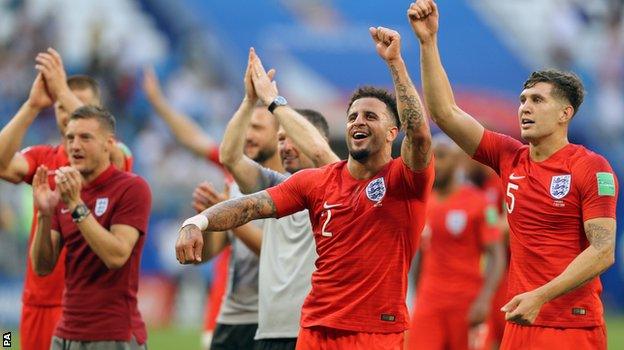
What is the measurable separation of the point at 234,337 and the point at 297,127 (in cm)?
187

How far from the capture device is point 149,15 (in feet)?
70.3

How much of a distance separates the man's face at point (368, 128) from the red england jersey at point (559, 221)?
2.82 ft

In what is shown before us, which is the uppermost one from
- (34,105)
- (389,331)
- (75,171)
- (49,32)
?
(49,32)

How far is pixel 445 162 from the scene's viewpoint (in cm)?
1096

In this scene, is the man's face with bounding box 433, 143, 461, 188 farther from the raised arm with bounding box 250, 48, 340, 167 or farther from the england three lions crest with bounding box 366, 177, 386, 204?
the england three lions crest with bounding box 366, 177, 386, 204

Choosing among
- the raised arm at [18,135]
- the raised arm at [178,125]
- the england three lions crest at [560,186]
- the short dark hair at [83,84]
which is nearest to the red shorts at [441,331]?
the raised arm at [178,125]

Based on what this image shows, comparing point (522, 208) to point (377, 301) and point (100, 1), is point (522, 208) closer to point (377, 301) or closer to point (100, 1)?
point (377, 301)

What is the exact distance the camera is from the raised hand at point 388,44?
6.13 m

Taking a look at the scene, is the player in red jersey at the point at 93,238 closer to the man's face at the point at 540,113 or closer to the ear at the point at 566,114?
the man's face at the point at 540,113

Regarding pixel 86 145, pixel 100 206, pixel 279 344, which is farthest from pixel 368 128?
pixel 86 145

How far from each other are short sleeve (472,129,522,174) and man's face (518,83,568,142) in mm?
181

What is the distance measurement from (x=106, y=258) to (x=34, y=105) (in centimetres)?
182

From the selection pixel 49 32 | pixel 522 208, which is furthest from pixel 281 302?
pixel 49 32

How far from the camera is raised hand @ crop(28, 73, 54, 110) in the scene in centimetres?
838
